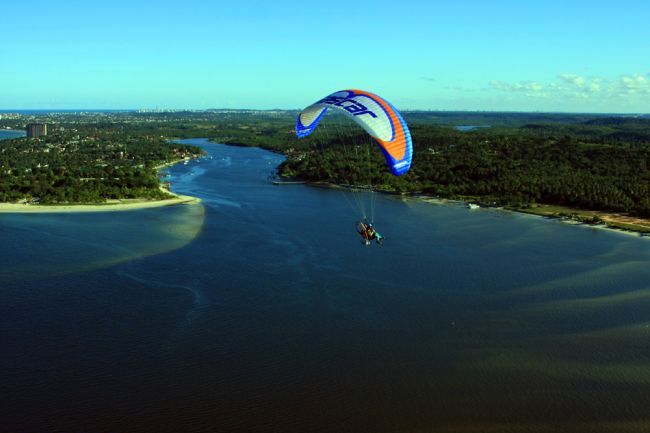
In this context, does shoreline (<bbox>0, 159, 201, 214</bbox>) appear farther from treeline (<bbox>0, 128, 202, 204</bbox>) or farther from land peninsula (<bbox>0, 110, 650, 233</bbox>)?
treeline (<bbox>0, 128, 202, 204</bbox>)

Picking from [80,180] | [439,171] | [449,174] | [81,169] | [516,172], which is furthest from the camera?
[81,169]

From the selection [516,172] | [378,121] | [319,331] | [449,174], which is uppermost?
[378,121]

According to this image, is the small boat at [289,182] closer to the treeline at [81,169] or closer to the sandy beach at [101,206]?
the treeline at [81,169]

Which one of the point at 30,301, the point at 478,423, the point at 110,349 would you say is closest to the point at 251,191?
the point at 30,301

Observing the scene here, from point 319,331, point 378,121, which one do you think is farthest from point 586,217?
point 378,121

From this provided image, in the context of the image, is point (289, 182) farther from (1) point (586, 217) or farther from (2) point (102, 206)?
(1) point (586, 217)

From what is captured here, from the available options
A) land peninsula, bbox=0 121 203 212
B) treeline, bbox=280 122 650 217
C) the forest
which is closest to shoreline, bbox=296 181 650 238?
the forest
